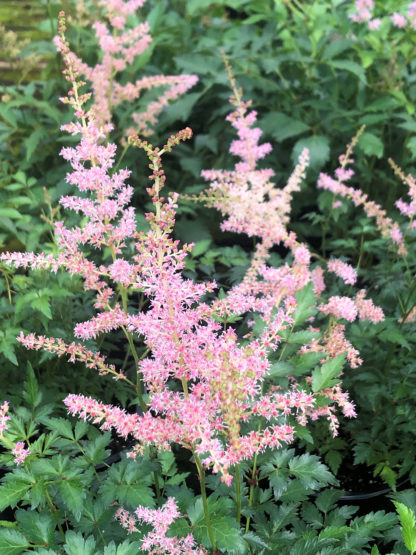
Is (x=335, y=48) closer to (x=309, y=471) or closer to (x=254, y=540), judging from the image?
(x=309, y=471)

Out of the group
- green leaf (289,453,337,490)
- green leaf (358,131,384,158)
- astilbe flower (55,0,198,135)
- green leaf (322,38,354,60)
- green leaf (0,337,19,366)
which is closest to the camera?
green leaf (289,453,337,490)

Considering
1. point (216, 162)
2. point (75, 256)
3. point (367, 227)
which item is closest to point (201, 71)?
point (216, 162)

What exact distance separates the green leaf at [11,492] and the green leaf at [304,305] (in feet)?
2.69

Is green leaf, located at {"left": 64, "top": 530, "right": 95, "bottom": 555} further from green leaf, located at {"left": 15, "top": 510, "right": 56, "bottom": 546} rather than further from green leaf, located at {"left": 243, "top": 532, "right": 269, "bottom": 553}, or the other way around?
green leaf, located at {"left": 243, "top": 532, "right": 269, "bottom": 553}

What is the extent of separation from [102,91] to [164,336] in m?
2.22

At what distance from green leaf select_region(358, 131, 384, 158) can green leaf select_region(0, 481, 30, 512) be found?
2451 mm

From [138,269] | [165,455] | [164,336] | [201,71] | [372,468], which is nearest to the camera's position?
[164,336]

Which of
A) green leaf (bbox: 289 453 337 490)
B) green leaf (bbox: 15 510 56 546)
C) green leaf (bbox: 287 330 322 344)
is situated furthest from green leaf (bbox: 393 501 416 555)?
green leaf (bbox: 15 510 56 546)

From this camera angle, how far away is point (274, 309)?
178 centimetres

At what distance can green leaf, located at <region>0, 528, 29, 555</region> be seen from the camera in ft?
4.70

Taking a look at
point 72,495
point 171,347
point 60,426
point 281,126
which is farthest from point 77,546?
point 281,126

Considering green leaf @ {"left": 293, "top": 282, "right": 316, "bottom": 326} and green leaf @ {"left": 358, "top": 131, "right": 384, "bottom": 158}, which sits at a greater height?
green leaf @ {"left": 293, "top": 282, "right": 316, "bottom": 326}

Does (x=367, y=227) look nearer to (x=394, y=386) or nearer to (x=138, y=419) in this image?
(x=394, y=386)

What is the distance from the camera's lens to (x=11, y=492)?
1.41 m
